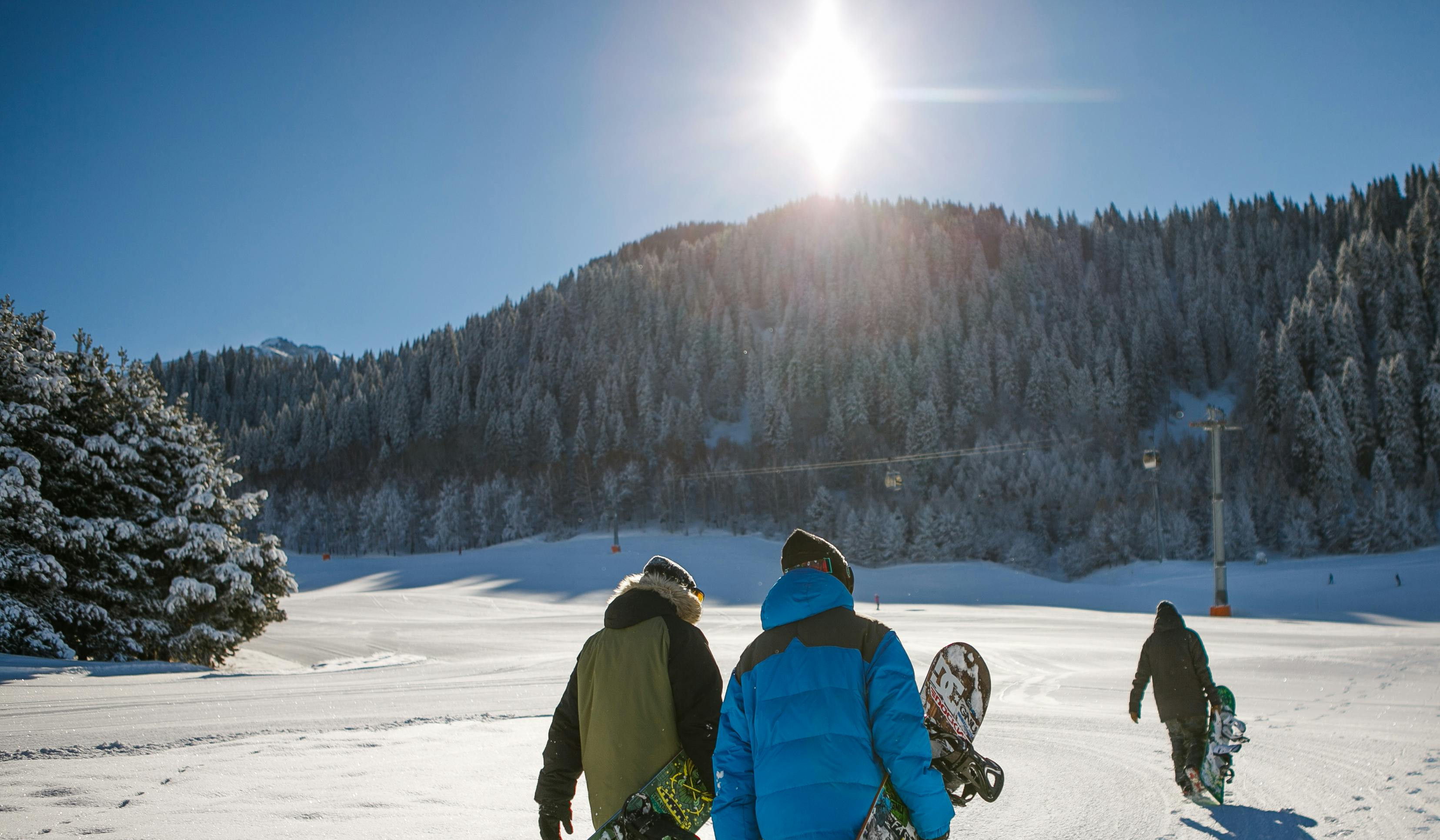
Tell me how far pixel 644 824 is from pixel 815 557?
122 centimetres

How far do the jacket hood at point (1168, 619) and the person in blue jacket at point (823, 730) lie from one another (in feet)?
15.6

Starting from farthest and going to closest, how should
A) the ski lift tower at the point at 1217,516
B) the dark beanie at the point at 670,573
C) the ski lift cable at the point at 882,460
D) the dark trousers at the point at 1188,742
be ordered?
the ski lift cable at the point at 882,460 → the ski lift tower at the point at 1217,516 → the dark trousers at the point at 1188,742 → the dark beanie at the point at 670,573

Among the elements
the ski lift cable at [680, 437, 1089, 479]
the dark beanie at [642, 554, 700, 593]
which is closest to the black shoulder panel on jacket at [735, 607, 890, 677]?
the dark beanie at [642, 554, 700, 593]

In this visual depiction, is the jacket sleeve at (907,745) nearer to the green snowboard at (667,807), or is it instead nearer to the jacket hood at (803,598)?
the jacket hood at (803,598)

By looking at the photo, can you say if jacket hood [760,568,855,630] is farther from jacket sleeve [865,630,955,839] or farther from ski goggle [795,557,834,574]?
jacket sleeve [865,630,955,839]

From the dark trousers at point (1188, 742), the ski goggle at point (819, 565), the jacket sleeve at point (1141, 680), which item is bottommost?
the dark trousers at point (1188, 742)

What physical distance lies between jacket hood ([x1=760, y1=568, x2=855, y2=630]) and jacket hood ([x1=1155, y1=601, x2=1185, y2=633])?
481cm

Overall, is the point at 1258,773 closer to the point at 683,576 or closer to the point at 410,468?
the point at 683,576

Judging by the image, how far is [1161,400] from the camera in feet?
283

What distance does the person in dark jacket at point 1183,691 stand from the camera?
5969 mm

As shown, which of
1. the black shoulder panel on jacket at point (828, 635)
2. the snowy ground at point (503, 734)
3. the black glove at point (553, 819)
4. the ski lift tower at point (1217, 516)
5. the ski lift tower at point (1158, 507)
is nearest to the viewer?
the black shoulder panel on jacket at point (828, 635)

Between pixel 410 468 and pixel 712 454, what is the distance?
3785cm

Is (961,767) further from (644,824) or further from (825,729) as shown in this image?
(644,824)

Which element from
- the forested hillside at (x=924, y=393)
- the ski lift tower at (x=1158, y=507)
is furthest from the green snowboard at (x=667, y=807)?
the forested hillside at (x=924, y=393)
